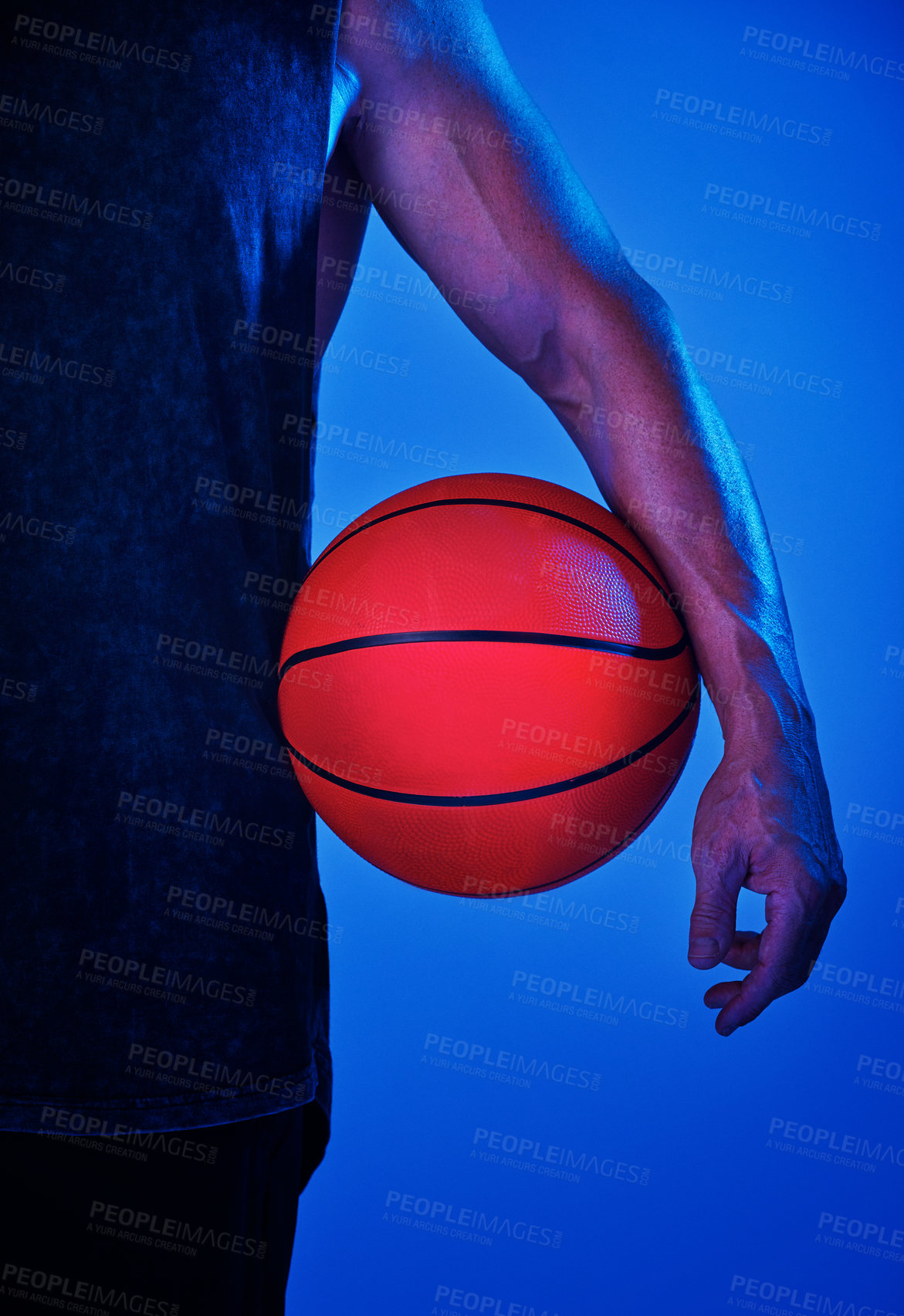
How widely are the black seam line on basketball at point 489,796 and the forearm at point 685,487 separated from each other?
0.32 feet

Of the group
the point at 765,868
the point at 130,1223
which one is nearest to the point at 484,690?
the point at 765,868

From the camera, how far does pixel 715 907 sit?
89 centimetres

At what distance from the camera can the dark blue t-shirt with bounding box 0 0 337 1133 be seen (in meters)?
0.87

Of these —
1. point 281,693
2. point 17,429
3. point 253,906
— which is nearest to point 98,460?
point 17,429

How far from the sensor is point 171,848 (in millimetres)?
906

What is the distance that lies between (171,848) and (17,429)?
1.32 ft

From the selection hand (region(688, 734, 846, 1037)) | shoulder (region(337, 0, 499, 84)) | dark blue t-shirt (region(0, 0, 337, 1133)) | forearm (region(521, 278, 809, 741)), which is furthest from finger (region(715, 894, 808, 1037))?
shoulder (region(337, 0, 499, 84))

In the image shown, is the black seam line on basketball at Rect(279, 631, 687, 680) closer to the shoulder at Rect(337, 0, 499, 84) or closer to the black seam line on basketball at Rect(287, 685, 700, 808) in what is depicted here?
the black seam line on basketball at Rect(287, 685, 700, 808)

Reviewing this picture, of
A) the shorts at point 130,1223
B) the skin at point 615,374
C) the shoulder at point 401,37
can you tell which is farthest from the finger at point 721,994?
the shoulder at point 401,37

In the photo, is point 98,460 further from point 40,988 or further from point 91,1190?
point 91,1190

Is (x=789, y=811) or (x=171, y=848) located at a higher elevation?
(x=789, y=811)

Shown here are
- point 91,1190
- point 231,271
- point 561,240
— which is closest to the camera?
point 91,1190

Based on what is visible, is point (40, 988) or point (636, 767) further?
point (636, 767)

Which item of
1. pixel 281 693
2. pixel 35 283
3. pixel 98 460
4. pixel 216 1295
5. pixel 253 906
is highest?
pixel 35 283
